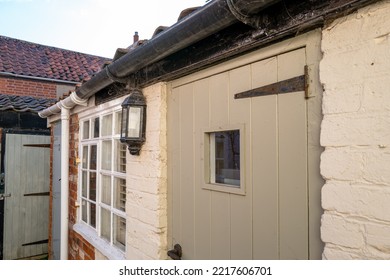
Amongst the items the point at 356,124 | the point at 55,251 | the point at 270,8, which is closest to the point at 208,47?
the point at 270,8

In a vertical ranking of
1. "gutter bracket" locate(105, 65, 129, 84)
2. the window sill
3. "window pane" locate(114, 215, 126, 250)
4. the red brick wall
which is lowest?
the window sill

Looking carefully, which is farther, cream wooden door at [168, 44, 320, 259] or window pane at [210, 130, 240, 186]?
window pane at [210, 130, 240, 186]

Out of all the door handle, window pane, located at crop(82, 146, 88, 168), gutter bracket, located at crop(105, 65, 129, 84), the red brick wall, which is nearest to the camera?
the door handle

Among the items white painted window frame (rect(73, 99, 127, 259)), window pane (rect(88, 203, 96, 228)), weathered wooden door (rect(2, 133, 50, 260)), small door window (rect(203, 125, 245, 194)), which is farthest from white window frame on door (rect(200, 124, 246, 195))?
weathered wooden door (rect(2, 133, 50, 260))

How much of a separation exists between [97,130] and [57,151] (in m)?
2.15

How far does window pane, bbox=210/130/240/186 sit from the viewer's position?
175 centimetres

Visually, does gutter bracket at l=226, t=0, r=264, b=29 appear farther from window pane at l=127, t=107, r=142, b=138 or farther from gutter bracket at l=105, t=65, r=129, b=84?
gutter bracket at l=105, t=65, r=129, b=84

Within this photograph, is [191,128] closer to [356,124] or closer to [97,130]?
[356,124]

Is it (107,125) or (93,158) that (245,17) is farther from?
(93,158)

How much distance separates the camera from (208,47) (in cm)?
183

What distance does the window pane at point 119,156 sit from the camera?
10.2ft

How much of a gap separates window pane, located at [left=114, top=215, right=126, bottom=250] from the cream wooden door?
112 centimetres

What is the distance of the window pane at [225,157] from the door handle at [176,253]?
2.18ft

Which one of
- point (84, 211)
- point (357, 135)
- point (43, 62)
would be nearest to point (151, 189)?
point (357, 135)
